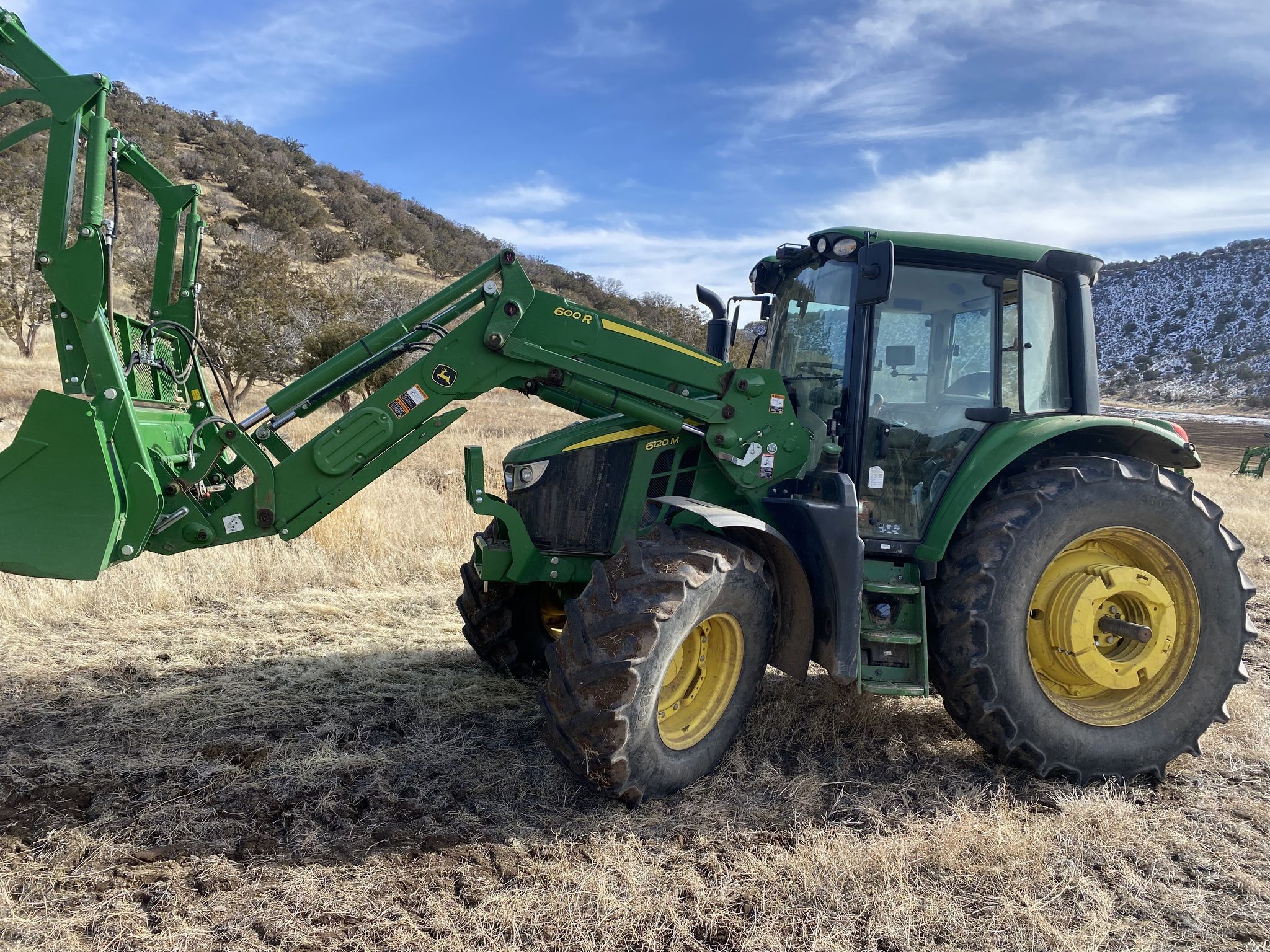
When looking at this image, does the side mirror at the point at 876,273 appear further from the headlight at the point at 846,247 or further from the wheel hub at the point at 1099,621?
the wheel hub at the point at 1099,621

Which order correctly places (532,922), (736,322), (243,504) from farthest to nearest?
(736,322), (243,504), (532,922)

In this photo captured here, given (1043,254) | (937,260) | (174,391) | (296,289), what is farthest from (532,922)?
(296,289)

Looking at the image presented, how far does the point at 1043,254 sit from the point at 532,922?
3.82m

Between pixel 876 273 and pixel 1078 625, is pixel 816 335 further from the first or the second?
pixel 1078 625

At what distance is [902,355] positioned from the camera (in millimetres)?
4125

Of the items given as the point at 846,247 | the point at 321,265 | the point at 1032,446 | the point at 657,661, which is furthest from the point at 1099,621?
the point at 321,265

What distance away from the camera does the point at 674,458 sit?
4191mm

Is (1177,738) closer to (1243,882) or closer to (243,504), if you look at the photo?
(1243,882)

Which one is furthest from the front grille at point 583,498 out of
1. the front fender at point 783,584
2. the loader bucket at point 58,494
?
the loader bucket at point 58,494

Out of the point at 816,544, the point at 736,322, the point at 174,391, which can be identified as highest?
the point at 736,322

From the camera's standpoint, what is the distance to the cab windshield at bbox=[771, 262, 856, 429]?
4164 mm

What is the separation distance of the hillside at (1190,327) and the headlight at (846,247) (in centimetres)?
6096

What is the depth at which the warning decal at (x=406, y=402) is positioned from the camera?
12.5 feet

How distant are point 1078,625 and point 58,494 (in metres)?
4.49
